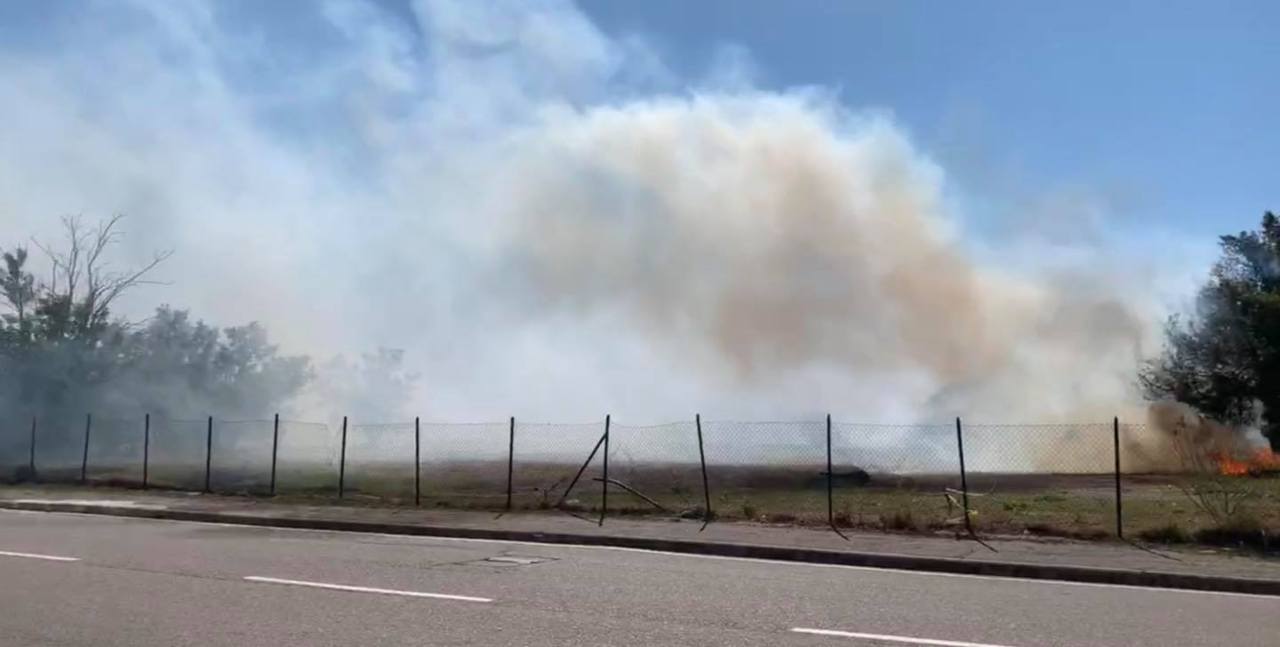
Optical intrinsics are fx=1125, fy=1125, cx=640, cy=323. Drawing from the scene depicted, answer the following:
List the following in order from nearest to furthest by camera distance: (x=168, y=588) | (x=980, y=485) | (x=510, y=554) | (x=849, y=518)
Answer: (x=168, y=588) → (x=510, y=554) → (x=849, y=518) → (x=980, y=485)

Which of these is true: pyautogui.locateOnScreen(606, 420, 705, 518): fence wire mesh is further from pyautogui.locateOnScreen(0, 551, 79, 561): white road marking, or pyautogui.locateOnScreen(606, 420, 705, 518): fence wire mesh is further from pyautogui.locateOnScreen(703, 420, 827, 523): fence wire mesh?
pyautogui.locateOnScreen(0, 551, 79, 561): white road marking

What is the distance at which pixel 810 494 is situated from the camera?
858 inches

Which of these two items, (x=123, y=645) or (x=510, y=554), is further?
(x=510, y=554)

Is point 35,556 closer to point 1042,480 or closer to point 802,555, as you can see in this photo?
point 802,555

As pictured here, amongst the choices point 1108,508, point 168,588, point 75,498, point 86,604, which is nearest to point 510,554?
point 168,588

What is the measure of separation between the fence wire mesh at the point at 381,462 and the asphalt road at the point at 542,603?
8792 millimetres

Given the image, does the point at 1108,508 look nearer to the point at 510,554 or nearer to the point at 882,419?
the point at 510,554

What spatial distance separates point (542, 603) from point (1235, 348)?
116 ft

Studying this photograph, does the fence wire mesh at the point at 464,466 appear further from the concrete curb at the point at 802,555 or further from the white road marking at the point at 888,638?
the white road marking at the point at 888,638

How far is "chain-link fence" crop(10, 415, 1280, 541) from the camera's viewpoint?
16.0 metres

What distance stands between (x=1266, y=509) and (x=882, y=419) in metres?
27.9

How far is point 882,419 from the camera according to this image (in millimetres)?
43438

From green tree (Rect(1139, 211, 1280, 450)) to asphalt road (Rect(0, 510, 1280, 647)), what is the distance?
29687mm

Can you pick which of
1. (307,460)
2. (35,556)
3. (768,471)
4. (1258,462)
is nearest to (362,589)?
(35,556)
